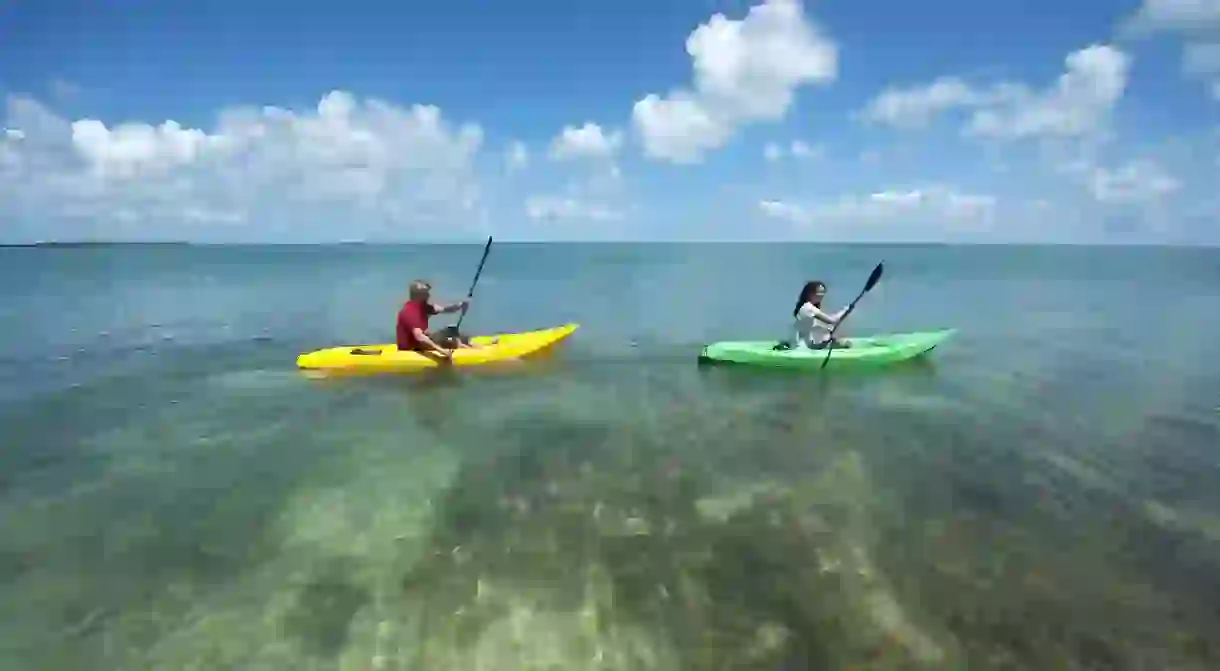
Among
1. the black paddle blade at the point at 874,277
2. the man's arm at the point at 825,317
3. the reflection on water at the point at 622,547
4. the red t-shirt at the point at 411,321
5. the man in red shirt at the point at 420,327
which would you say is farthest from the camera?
the black paddle blade at the point at 874,277

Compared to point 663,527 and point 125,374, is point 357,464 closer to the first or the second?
point 663,527

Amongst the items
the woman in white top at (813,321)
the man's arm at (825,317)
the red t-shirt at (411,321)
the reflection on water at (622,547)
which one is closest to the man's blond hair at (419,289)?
the red t-shirt at (411,321)

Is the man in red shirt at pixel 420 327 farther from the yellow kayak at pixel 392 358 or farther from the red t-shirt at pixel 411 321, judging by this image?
the yellow kayak at pixel 392 358

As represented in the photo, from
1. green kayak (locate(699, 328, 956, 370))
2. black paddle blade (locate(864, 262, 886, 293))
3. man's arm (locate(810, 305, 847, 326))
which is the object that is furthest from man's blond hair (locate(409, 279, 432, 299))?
black paddle blade (locate(864, 262, 886, 293))

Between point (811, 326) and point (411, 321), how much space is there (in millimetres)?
8824

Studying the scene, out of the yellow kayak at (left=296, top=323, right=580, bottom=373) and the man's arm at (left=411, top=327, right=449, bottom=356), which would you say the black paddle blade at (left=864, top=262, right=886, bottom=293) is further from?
the man's arm at (left=411, top=327, right=449, bottom=356)

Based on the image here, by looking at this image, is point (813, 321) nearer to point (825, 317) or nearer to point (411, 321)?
point (825, 317)

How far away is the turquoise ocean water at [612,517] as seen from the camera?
6.37 meters

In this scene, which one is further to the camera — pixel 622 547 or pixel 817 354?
pixel 817 354

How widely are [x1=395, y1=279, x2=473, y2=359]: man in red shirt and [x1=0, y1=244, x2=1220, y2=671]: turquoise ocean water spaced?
78cm

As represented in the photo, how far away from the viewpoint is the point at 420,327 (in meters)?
16.7

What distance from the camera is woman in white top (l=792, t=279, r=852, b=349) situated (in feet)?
53.7

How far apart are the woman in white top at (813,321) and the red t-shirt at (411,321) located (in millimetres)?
8254

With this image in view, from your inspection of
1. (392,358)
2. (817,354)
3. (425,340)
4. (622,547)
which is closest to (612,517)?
(622,547)
